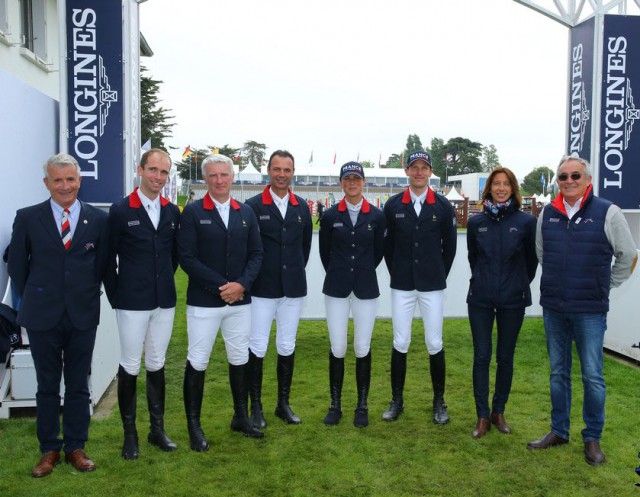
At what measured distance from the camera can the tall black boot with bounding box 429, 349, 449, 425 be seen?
16.1 ft

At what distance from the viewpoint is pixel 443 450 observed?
14.3 feet

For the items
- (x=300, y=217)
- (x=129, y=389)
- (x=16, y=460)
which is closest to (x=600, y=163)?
(x=300, y=217)

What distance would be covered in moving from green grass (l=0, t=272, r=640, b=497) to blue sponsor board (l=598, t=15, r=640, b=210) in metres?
2.53

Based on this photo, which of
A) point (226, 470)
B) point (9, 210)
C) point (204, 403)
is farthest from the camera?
point (204, 403)

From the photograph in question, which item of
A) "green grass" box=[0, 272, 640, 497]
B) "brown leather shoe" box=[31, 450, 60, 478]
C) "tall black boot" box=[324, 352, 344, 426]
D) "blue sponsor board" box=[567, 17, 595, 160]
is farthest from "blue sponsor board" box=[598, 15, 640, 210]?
"brown leather shoe" box=[31, 450, 60, 478]

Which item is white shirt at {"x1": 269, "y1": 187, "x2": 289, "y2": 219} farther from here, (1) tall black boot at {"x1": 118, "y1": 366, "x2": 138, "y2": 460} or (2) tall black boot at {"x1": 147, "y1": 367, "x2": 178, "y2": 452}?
(1) tall black boot at {"x1": 118, "y1": 366, "x2": 138, "y2": 460}

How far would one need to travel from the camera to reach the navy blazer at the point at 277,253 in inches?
180

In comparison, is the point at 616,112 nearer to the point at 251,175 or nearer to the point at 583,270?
the point at 583,270

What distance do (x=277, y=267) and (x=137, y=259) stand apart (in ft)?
3.43

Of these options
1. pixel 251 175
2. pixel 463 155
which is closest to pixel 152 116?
pixel 251 175

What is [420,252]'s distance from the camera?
15.5 feet

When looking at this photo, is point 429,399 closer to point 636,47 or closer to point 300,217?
point 300,217

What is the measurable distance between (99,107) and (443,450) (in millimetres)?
4368

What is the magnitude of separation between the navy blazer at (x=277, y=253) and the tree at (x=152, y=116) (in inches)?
1203
